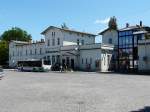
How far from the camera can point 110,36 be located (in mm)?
71375

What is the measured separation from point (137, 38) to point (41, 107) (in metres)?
50.6

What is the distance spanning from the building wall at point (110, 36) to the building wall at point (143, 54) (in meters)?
9.24

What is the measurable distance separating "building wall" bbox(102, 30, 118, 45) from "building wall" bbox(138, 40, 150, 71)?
924cm

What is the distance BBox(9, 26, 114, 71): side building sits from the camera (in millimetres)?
66562

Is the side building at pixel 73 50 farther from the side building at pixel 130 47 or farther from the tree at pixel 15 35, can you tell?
the tree at pixel 15 35

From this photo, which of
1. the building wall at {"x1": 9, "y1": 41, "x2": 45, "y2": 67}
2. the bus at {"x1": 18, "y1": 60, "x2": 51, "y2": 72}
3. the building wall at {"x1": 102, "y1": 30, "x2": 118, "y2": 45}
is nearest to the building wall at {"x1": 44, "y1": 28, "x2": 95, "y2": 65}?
the building wall at {"x1": 9, "y1": 41, "x2": 45, "y2": 67}

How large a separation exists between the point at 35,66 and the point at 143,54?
787 inches

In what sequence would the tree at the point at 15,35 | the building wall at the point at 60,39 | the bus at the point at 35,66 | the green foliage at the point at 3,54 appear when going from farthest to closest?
the tree at the point at 15,35 < the green foliage at the point at 3,54 < the building wall at the point at 60,39 < the bus at the point at 35,66

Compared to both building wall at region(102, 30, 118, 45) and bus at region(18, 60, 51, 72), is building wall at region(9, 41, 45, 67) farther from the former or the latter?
building wall at region(102, 30, 118, 45)

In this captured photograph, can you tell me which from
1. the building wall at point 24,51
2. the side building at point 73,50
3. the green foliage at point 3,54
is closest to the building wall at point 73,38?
the side building at point 73,50

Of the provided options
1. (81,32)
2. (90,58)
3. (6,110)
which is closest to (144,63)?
(90,58)

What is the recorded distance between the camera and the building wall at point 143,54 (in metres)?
58.7

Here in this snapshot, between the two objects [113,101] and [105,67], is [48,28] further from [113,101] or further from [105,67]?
[113,101]

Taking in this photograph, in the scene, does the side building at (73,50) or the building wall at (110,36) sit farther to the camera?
the building wall at (110,36)
